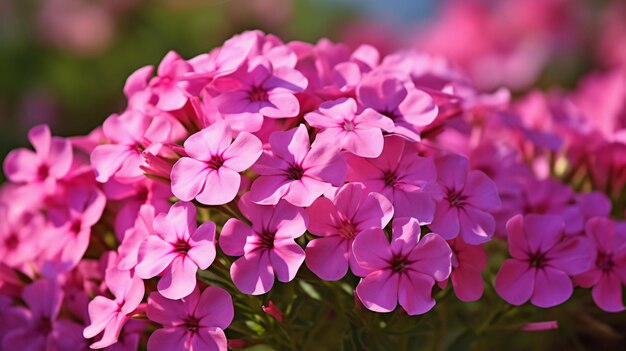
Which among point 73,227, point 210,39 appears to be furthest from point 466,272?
point 210,39

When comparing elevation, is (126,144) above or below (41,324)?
above

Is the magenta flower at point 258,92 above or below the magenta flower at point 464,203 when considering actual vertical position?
above

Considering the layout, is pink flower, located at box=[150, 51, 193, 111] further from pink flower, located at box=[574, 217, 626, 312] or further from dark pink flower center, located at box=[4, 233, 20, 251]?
pink flower, located at box=[574, 217, 626, 312]

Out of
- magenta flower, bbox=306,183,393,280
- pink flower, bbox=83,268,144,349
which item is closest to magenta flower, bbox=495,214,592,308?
magenta flower, bbox=306,183,393,280

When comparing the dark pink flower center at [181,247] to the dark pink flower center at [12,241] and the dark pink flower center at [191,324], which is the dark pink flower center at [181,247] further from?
the dark pink flower center at [12,241]

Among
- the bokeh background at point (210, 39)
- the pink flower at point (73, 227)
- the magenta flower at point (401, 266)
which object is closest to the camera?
the magenta flower at point (401, 266)

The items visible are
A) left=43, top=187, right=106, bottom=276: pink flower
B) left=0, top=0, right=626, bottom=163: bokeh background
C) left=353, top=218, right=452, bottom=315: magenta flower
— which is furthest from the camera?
left=0, top=0, right=626, bottom=163: bokeh background

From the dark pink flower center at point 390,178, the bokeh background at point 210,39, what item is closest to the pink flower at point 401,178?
the dark pink flower center at point 390,178

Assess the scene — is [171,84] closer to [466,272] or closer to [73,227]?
[73,227]
